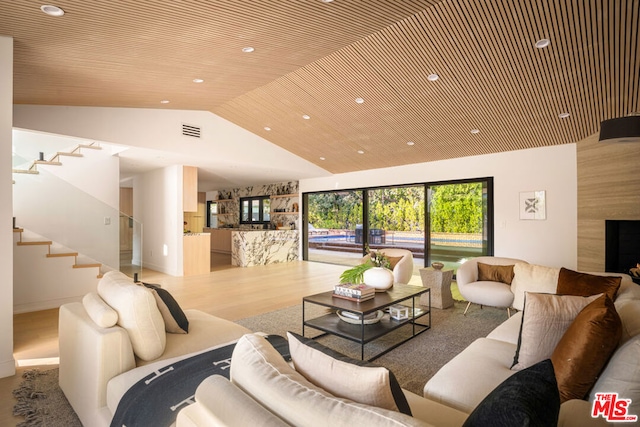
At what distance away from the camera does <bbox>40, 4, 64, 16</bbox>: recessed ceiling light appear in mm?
2383

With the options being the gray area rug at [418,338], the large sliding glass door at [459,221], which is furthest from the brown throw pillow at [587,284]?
the large sliding glass door at [459,221]

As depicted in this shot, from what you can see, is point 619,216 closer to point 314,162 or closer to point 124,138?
point 314,162

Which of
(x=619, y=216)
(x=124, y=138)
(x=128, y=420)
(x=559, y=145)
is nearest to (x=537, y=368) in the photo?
(x=128, y=420)

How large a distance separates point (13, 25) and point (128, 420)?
124 inches

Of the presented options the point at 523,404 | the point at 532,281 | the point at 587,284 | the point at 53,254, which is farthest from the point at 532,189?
the point at 53,254

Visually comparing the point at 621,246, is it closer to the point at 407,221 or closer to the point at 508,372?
the point at 407,221

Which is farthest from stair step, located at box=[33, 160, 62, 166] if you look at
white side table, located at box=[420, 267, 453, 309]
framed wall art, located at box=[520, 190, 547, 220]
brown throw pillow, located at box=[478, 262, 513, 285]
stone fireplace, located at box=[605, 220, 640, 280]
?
stone fireplace, located at box=[605, 220, 640, 280]

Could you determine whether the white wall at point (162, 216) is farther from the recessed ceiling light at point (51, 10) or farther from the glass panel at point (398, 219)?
the recessed ceiling light at point (51, 10)

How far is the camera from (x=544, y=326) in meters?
1.95

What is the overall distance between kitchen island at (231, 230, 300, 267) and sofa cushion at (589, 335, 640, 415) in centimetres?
797

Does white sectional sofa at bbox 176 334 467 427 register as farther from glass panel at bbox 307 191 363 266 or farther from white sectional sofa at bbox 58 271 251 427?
glass panel at bbox 307 191 363 266

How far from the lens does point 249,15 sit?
2.83m

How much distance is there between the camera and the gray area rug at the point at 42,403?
2148 millimetres

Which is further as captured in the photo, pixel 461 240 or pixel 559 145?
pixel 461 240
